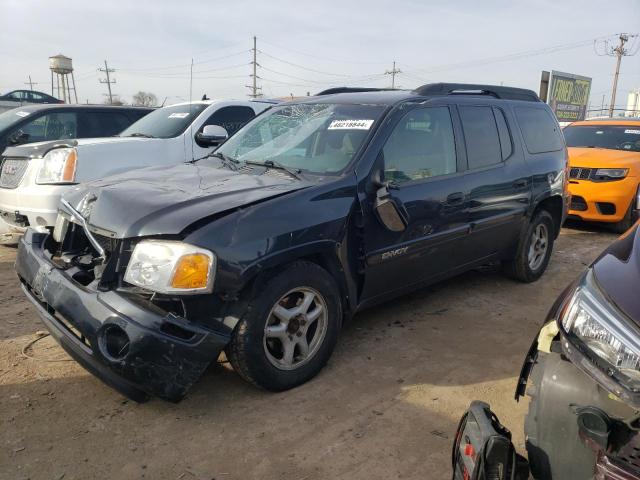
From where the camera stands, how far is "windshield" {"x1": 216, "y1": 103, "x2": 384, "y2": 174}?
347 cm

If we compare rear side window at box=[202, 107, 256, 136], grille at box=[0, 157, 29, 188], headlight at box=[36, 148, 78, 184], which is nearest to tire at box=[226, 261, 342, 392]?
headlight at box=[36, 148, 78, 184]

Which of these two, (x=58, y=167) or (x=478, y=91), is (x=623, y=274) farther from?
(x=58, y=167)

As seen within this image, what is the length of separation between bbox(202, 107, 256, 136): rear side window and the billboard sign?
25.5m

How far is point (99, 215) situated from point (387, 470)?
200cm

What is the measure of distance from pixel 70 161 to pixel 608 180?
711cm

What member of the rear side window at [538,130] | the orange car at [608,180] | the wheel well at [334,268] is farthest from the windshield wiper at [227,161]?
the orange car at [608,180]

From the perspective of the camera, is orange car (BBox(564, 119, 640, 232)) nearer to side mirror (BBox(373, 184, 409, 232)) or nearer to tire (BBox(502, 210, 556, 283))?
tire (BBox(502, 210, 556, 283))

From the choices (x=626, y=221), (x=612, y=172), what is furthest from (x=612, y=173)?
(x=626, y=221)

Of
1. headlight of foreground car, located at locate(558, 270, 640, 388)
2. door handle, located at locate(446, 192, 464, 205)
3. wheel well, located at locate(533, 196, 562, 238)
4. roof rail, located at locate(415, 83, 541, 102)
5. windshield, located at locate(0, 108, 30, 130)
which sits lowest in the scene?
wheel well, located at locate(533, 196, 562, 238)

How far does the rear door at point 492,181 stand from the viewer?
163 inches

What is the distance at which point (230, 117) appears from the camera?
23.2 feet

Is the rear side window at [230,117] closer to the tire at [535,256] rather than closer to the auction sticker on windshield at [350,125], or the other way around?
the auction sticker on windshield at [350,125]

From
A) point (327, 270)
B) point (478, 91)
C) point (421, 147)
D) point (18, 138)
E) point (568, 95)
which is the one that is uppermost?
point (568, 95)

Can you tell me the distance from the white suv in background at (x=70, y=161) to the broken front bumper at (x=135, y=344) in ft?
7.65
